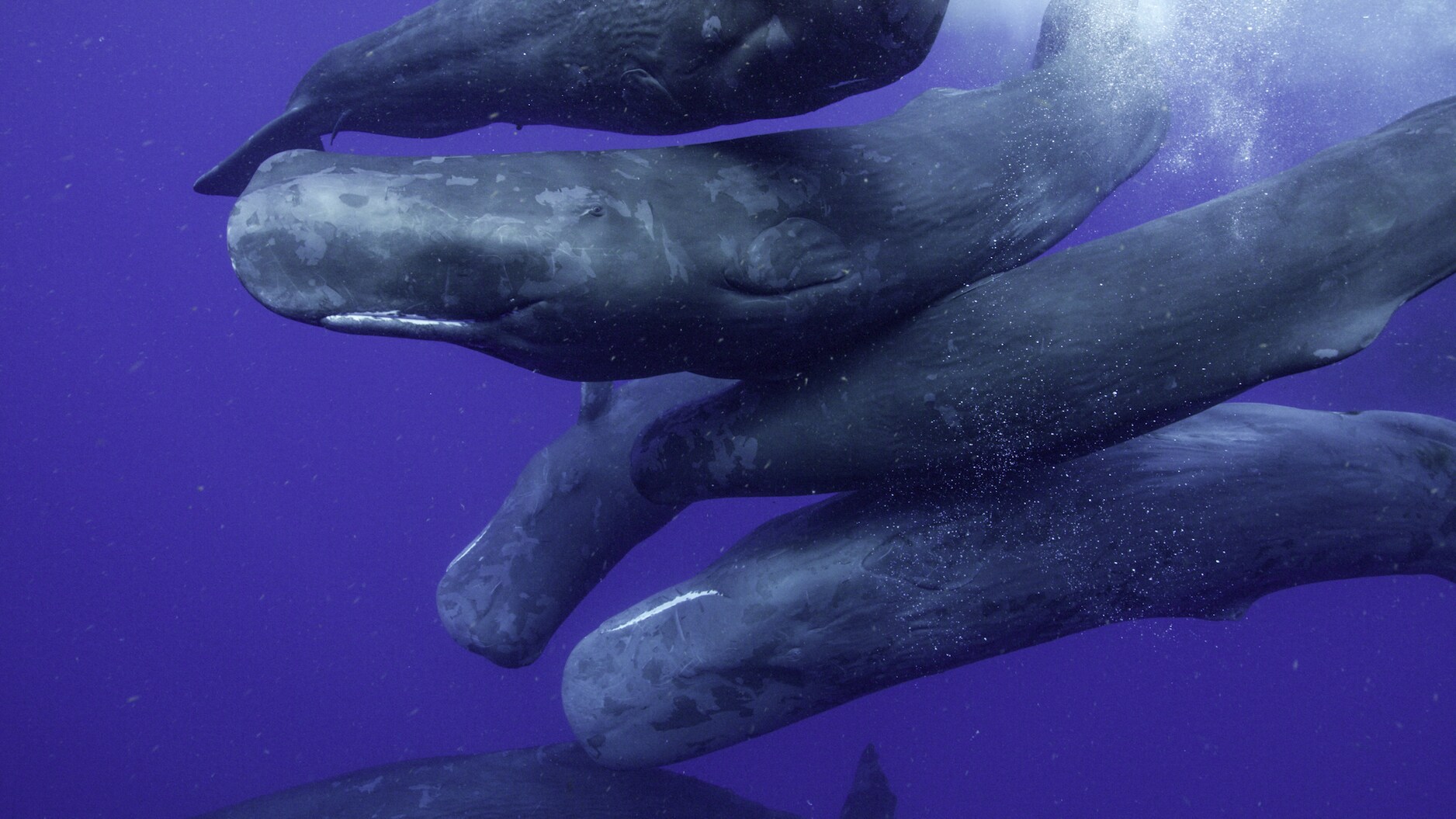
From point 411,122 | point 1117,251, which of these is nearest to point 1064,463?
point 1117,251

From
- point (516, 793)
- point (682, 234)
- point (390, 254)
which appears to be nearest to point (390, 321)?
point (390, 254)

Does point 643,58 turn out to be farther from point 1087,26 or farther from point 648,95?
point 1087,26

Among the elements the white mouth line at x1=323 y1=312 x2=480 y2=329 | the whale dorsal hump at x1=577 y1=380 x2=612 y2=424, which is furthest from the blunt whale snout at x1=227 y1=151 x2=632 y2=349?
the whale dorsal hump at x1=577 y1=380 x2=612 y2=424

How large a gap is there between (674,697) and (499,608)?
1.64m

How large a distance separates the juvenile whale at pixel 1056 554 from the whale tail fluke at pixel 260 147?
13.0 feet

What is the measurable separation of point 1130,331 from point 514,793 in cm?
565

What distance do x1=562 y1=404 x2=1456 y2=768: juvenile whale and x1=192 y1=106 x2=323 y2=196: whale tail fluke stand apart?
397cm

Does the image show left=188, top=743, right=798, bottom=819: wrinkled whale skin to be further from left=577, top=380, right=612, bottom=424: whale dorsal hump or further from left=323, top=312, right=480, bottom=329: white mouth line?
left=323, top=312, right=480, bottom=329: white mouth line

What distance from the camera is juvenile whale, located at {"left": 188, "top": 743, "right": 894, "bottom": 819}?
6238 millimetres

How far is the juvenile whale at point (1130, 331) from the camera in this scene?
9.74ft

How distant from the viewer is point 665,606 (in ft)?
15.0

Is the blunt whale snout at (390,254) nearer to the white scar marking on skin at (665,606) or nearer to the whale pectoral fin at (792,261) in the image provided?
the whale pectoral fin at (792,261)

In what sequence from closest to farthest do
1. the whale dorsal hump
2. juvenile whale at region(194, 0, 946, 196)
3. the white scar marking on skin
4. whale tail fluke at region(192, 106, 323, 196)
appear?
juvenile whale at region(194, 0, 946, 196) < the white scar marking on skin < whale tail fluke at region(192, 106, 323, 196) < the whale dorsal hump

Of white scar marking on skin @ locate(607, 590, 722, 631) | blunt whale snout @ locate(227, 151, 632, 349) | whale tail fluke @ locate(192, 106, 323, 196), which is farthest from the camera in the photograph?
whale tail fluke @ locate(192, 106, 323, 196)
